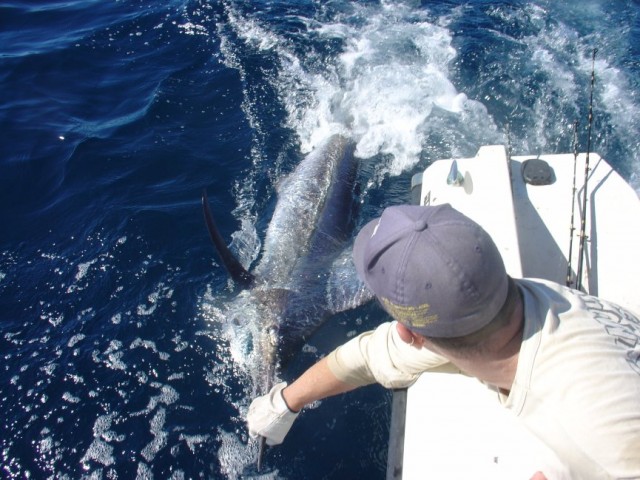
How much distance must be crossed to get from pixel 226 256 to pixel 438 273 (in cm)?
281

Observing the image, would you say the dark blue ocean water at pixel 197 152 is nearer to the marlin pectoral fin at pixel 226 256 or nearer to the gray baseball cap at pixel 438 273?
the marlin pectoral fin at pixel 226 256

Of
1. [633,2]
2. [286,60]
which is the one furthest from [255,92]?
[633,2]

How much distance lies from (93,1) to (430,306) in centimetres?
1008

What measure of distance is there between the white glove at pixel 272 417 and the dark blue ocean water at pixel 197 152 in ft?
1.10

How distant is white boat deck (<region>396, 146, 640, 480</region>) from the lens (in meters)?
2.16

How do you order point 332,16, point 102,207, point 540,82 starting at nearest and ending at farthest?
point 102,207 < point 540,82 < point 332,16

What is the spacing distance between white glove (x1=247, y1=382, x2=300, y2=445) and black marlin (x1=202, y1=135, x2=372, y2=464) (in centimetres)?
56

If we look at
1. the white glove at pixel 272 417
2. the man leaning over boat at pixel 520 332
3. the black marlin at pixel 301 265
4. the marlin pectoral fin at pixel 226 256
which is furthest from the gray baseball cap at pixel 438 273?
the marlin pectoral fin at pixel 226 256

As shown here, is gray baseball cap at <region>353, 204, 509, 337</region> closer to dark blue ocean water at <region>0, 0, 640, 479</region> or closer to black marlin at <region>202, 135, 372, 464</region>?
dark blue ocean water at <region>0, 0, 640, 479</region>

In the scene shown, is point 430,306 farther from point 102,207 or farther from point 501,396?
point 102,207

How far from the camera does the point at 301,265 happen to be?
4391mm

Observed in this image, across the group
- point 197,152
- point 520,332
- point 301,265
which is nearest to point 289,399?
point 520,332

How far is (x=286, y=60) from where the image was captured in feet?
22.7

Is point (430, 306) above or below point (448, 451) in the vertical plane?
above
